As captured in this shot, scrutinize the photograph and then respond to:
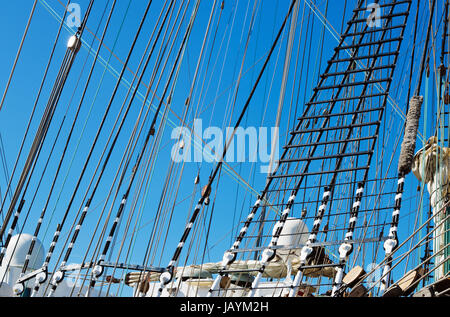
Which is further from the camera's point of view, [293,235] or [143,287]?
[293,235]

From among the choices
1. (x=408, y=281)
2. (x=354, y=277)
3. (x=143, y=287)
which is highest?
(x=143, y=287)

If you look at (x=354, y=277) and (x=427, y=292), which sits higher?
(x=354, y=277)

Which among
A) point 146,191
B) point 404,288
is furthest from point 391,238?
point 146,191

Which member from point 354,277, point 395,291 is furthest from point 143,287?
point 395,291

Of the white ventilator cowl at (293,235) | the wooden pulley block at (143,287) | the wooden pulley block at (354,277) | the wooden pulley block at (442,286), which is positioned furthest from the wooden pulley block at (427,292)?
the white ventilator cowl at (293,235)

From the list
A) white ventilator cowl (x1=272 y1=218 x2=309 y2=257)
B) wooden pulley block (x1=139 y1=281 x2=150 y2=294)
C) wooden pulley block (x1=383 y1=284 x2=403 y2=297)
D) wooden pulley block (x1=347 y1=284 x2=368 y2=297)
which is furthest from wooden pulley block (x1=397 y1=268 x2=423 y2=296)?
white ventilator cowl (x1=272 y1=218 x2=309 y2=257)

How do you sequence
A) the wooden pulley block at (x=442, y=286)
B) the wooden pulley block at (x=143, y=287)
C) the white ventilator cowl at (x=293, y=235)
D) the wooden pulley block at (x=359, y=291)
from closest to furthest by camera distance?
the wooden pulley block at (x=442, y=286), the wooden pulley block at (x=359, y=291), the wooden pulley block at (x=143, y=287), the white ventilator cowl at (x=293, y=235)

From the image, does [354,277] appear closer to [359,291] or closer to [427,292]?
[359,291]

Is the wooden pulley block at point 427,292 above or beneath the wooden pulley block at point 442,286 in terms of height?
beneath

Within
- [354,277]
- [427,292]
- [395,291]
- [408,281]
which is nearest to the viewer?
[427,292]

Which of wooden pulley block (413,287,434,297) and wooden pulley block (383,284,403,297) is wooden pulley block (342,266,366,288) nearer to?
A: wooden pulley block (383,284,403,297)

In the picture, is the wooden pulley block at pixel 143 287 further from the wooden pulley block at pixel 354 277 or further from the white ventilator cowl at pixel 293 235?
the white ventilator cowl at pixel 293 235

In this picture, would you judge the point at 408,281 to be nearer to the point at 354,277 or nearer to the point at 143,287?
the point at 354,277

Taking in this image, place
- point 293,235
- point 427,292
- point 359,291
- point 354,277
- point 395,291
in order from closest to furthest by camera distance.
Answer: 1. point 427,292
2. point 395,291
3. point 359,291
4. point 354,277
5. point 293,235
